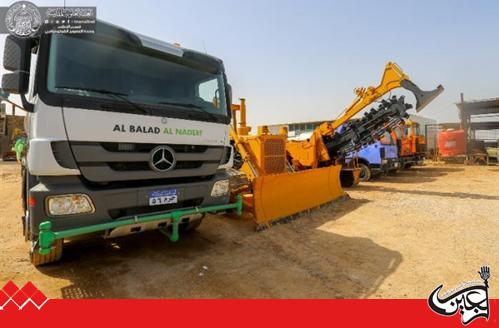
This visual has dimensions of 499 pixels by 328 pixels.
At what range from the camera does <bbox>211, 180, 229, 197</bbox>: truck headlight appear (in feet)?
13.9

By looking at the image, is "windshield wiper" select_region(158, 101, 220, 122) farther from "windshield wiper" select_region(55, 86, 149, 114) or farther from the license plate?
the license plate

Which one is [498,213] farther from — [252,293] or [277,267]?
[252,293]

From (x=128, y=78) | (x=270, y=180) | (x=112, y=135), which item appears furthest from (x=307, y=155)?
(x=112, y=135)

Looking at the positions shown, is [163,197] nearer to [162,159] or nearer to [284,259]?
[162,159]

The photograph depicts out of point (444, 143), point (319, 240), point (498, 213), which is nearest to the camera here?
point (319, 240)

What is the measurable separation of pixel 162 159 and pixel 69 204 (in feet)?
3.48

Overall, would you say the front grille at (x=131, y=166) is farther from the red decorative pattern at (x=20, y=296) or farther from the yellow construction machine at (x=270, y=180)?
the yellow construction machine at (x=270, y=180)

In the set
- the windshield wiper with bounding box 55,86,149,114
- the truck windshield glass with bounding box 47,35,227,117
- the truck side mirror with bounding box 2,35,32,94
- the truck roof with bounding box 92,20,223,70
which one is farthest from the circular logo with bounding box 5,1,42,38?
the windshield wiper with bounding box 55,86,149,114

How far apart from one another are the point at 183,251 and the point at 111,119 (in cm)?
232

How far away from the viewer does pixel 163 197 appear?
3.66 meters

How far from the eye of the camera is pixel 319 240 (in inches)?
204

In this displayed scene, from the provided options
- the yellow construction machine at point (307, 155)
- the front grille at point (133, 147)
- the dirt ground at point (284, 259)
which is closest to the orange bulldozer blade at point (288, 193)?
the yellow construction machine at point (307, 155)

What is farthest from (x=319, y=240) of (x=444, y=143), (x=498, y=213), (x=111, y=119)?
(x=444, y=143)

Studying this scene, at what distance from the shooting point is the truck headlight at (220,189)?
167 inches
